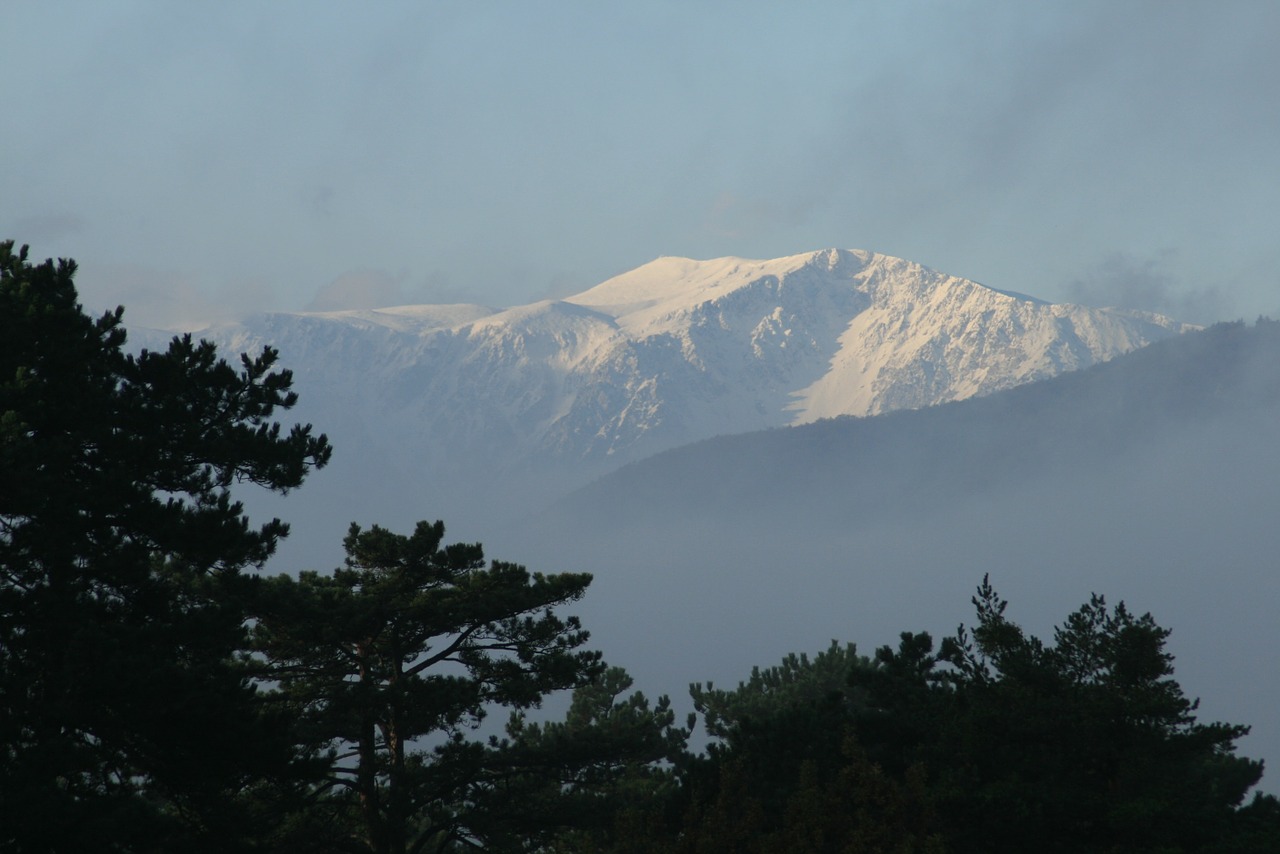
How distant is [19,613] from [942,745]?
48.5ft

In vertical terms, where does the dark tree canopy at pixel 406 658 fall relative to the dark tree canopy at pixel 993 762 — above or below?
above

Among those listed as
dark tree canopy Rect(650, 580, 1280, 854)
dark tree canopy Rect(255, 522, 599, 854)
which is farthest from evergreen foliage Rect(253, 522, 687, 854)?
dark tree canopy Rect(650, 580, 1280, 854)

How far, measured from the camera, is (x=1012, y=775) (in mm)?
20906

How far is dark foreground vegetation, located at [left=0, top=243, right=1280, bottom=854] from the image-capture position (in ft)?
59.7

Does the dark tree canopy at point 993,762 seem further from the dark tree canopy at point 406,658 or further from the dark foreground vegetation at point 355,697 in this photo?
the dark tree canopy at point 406,658

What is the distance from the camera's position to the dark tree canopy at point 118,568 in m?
17.7

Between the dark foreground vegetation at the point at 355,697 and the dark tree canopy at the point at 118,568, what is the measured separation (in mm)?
45

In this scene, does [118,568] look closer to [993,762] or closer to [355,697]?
[355,697]

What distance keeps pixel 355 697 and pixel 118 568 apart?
25.7 ft

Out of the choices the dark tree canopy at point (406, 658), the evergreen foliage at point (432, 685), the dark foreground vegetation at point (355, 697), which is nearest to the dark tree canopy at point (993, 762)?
the dark foreground vegetation at point (355, 697)

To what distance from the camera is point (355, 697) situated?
26109mm

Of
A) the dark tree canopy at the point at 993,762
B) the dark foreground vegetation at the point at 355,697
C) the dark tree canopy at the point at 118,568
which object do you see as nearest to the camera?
the dark tree canopy at the point at 118,568

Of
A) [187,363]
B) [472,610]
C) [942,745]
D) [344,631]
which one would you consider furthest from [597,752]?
[187,363]

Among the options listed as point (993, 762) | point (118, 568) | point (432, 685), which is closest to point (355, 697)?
point (432, 685)
